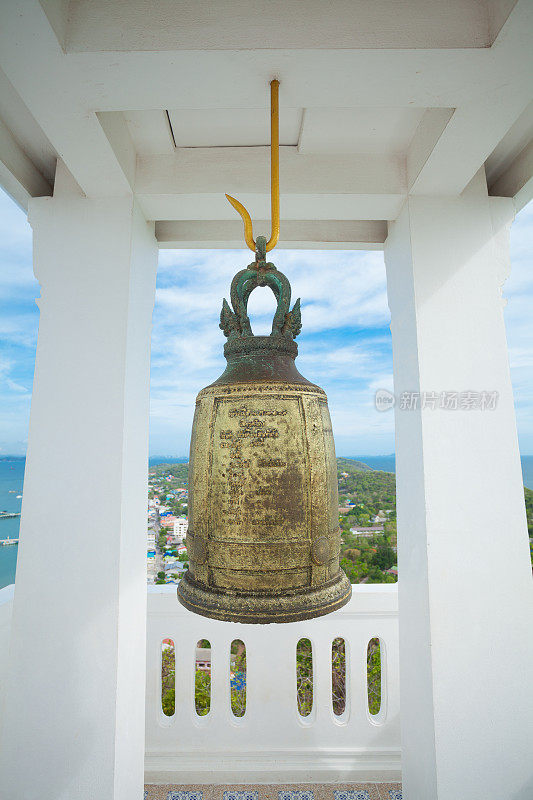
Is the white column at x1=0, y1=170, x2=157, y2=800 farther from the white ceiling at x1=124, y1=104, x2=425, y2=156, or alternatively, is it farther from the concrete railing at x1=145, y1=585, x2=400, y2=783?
the concrete railing at x1=145, y1=585, x2=400, y2=783

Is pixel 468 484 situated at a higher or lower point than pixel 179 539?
higher

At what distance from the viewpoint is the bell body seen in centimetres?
105

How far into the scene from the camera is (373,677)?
2.66 meters

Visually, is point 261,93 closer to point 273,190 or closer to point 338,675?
point 273,190

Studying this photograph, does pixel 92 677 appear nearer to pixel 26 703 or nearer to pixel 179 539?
pixel 26 703

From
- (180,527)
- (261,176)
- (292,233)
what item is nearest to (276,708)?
(180,527)

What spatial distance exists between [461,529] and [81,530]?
163 cm

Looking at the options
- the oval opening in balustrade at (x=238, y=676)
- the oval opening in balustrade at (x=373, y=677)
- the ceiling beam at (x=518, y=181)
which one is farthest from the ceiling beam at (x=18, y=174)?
the oval opening in balustrade at (x=373, y=677)

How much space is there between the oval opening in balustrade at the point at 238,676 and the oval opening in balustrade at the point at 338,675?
557 mm

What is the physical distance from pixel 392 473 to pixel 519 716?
1154 mm

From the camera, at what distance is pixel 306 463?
1100mm

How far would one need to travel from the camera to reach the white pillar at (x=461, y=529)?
1754 millimetres

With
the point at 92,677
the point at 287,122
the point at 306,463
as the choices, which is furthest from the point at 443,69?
the point at 92,677

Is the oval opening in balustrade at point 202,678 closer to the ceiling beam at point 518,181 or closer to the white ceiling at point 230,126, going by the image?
the white ceiling at point 230,126
